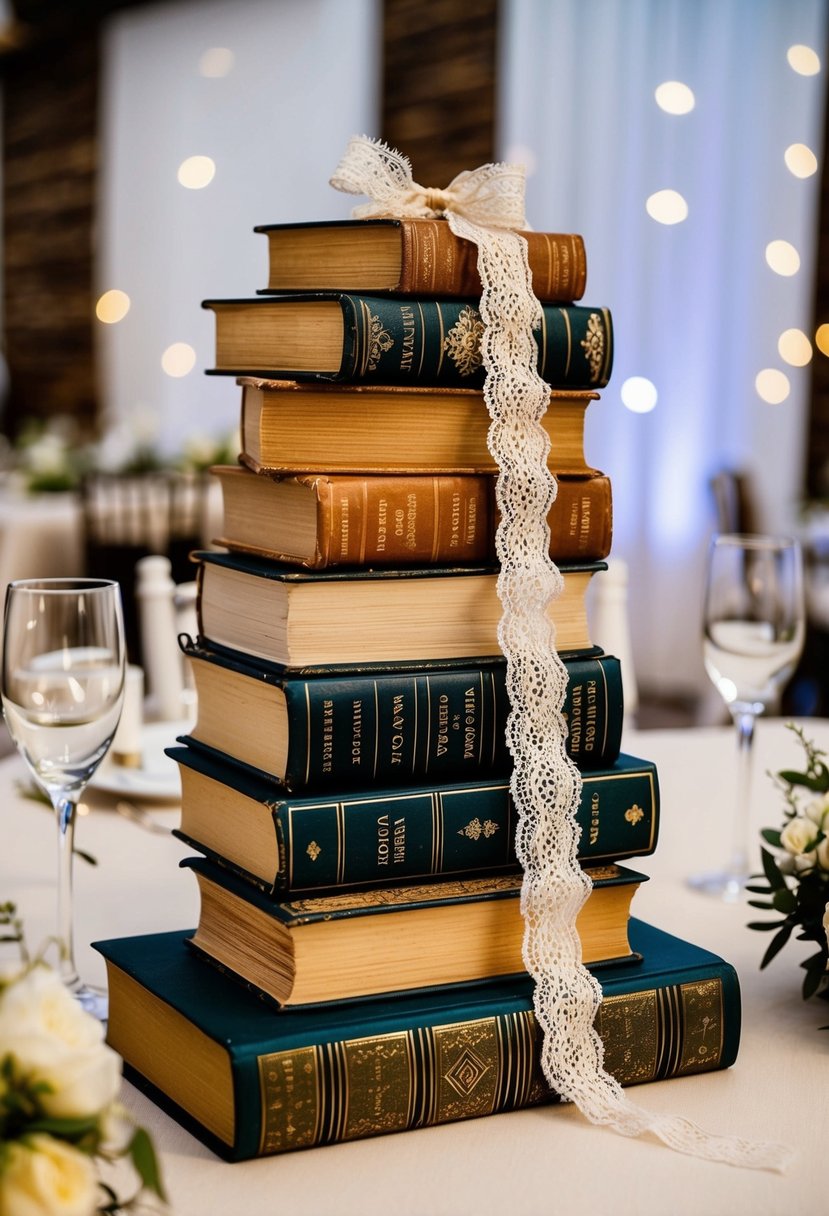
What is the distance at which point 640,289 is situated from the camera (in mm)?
5129

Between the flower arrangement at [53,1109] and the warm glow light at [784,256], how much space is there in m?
4.91

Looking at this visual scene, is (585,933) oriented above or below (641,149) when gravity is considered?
below

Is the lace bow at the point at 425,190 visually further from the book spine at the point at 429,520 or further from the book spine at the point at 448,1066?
the book spine at the point at 448,1066

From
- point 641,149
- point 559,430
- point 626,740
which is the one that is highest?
point 641,149

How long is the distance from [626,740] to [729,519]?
2988 millimetres

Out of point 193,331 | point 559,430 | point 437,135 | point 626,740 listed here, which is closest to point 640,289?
point 437,135

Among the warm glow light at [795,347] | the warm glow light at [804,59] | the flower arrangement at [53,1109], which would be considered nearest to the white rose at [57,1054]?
the flower arrangement at [53,1109]

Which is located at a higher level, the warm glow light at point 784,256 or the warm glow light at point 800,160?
the warm glow light at point 800,160

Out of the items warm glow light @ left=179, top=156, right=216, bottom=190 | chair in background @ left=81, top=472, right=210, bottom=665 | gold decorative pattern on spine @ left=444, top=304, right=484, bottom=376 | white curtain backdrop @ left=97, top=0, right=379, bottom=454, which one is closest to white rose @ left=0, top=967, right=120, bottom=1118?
gold decorative pattern on spine @ left=444, top=304, right=484, bottom=376

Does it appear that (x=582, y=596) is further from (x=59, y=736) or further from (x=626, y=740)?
(x=626, y=740)

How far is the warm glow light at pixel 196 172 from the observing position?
21.7 feet

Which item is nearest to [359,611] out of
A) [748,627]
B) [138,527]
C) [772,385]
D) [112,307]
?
[748,627]

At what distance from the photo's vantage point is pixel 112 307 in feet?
23.6

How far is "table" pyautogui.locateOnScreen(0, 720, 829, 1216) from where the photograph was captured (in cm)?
59
